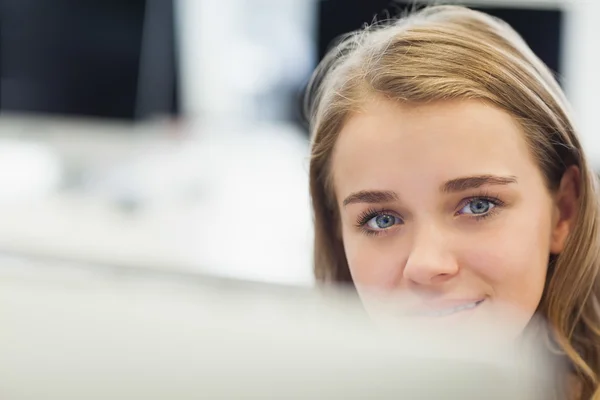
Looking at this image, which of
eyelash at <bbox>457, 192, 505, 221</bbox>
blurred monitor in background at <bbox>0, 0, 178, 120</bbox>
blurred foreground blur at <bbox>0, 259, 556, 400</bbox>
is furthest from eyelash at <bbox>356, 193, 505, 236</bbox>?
blurred monitor in background at <bbox>0, 0, 178, 120</bbox>

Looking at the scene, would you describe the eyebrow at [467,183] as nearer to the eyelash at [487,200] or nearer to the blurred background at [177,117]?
the eyelash at [487,200]

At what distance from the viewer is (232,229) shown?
1494 millimetres

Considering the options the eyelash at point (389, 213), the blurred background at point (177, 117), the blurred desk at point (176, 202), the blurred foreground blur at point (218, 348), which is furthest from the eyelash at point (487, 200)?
the blurred background at point (177, 117)

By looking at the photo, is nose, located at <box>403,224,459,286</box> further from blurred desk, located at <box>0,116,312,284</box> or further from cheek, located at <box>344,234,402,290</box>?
blurred desk, located at <box>0,116,312,284</box>

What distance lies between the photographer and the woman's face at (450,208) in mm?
503

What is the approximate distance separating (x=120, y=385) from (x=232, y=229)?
48.0 inches

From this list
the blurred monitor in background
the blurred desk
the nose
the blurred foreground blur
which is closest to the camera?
the blurred foreground blur

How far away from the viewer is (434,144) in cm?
51

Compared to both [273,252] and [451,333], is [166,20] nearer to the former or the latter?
[273,252]

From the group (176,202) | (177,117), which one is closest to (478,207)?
(176,202)

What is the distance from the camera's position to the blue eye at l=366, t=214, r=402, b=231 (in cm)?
53

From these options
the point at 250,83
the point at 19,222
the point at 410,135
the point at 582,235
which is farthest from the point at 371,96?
the point at 250,83

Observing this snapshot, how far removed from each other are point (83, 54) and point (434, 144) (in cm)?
191

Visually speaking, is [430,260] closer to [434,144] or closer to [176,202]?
[434,144]
